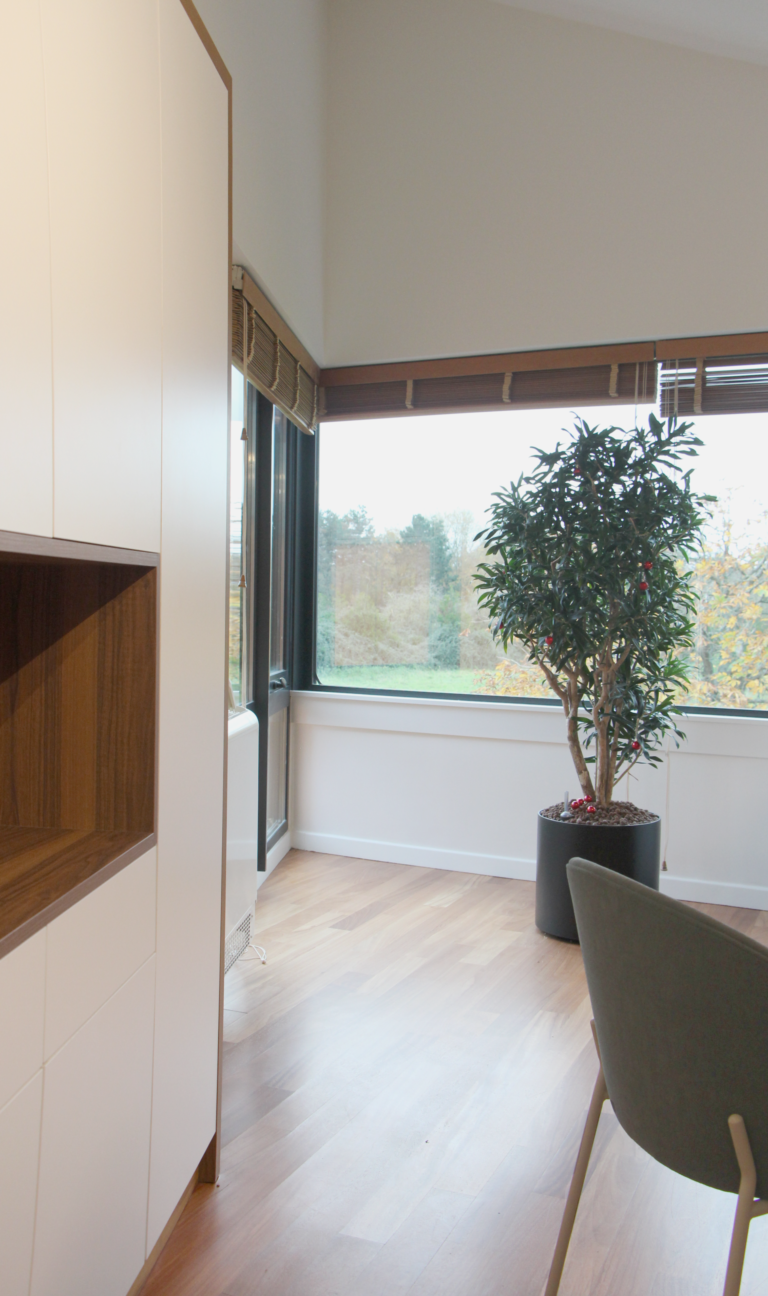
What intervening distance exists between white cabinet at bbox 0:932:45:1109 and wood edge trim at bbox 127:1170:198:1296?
2.21 ft

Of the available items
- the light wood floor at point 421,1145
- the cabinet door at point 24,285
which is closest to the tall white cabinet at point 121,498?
the cabinet door at point 24,285

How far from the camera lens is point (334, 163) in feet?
12.6

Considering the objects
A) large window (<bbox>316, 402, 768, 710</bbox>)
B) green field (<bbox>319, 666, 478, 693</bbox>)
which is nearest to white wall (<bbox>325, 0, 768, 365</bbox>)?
large window (<bbox>316, 402, 768, 710</bbox>)

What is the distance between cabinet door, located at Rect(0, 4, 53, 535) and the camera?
921 millimetres

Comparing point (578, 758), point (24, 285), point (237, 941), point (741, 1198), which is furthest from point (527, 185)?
point (741, 1198)

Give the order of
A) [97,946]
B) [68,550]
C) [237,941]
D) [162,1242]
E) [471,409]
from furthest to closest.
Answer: [471,409]
[237,941]
[162,1242]
[97,946]
[68,550]

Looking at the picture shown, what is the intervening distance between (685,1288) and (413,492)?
312 centimetres

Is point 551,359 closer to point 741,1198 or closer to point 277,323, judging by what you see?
point 277,323

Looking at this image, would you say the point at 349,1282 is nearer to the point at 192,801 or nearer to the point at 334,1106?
the point at 334,1106

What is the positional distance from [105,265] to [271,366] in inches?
83.6

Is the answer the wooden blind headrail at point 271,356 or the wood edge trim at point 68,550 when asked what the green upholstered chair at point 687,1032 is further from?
the wooden blind headrail at point 271,356

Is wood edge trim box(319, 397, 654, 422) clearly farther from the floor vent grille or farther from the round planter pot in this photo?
the floor vent grille

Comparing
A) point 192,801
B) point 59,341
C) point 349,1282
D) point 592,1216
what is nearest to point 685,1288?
point 592,1216

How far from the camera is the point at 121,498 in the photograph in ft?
4.18
